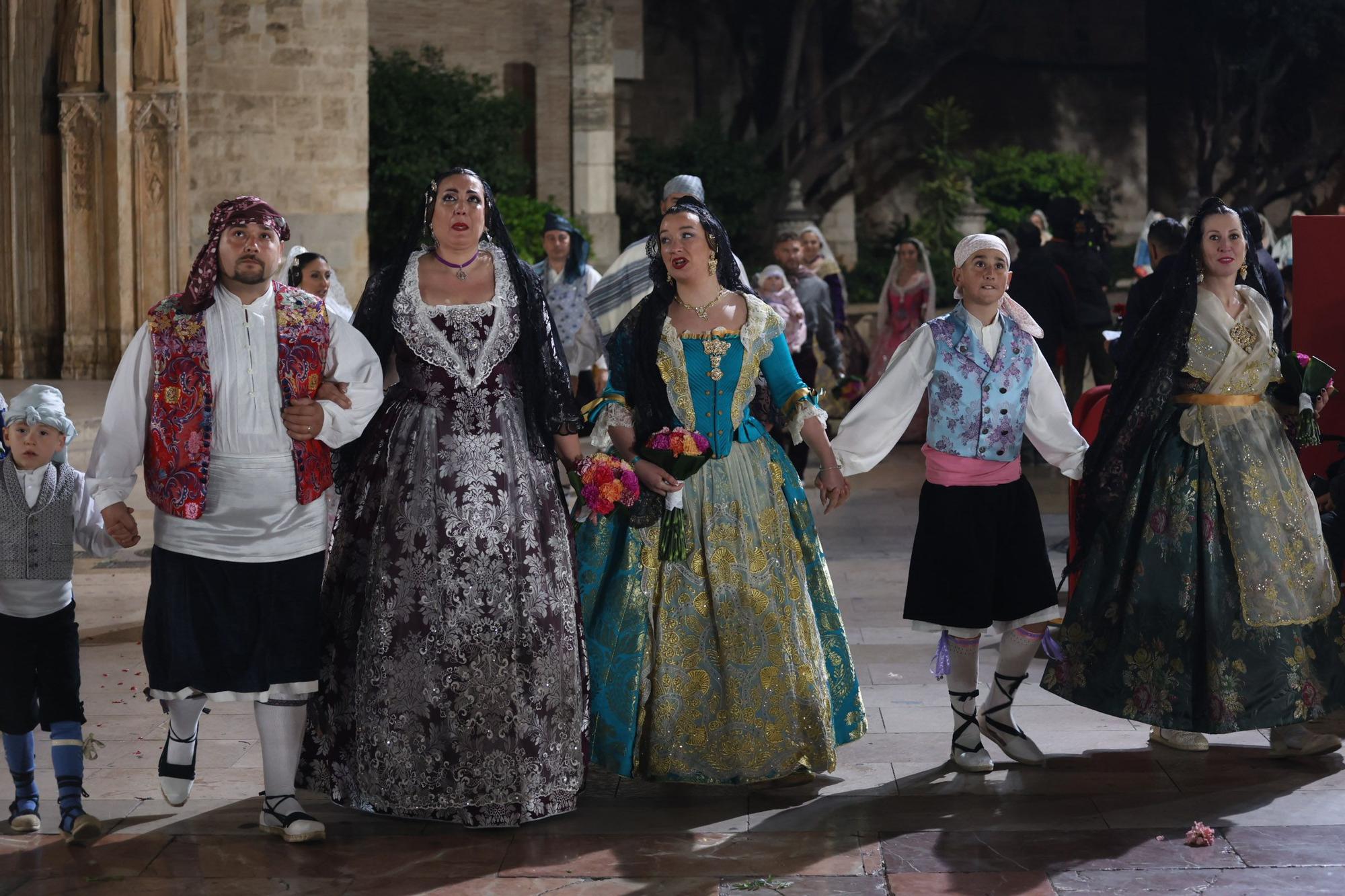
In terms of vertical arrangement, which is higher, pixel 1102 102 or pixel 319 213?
pixel 1102 102

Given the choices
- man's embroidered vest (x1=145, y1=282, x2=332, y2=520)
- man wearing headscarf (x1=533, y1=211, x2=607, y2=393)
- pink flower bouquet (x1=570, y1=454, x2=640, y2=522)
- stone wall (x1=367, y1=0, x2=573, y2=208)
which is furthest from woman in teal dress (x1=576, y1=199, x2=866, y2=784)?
stone wall (x1=367, y1=0, x2=573, y2=208)

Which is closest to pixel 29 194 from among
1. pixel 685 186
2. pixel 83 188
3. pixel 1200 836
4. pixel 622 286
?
pixel 83 188

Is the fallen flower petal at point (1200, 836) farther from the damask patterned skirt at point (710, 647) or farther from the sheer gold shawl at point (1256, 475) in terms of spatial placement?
the damask patterned skirt at point (710, 647)

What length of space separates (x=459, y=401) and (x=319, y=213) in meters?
9.79

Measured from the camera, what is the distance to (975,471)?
16.8 feet

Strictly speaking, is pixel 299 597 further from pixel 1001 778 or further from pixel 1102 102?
pixel 1102 102

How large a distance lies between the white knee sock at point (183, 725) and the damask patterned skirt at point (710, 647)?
110 cm

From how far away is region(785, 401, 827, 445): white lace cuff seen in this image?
5055 mm

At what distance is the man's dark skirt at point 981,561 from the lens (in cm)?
507

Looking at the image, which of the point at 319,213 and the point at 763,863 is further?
the point at 319,213

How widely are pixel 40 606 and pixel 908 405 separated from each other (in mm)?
2523

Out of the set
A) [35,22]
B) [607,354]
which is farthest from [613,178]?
[607,354]

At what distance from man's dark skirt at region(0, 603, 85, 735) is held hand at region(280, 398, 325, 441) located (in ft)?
2.62

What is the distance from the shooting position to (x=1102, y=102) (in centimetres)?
2794
